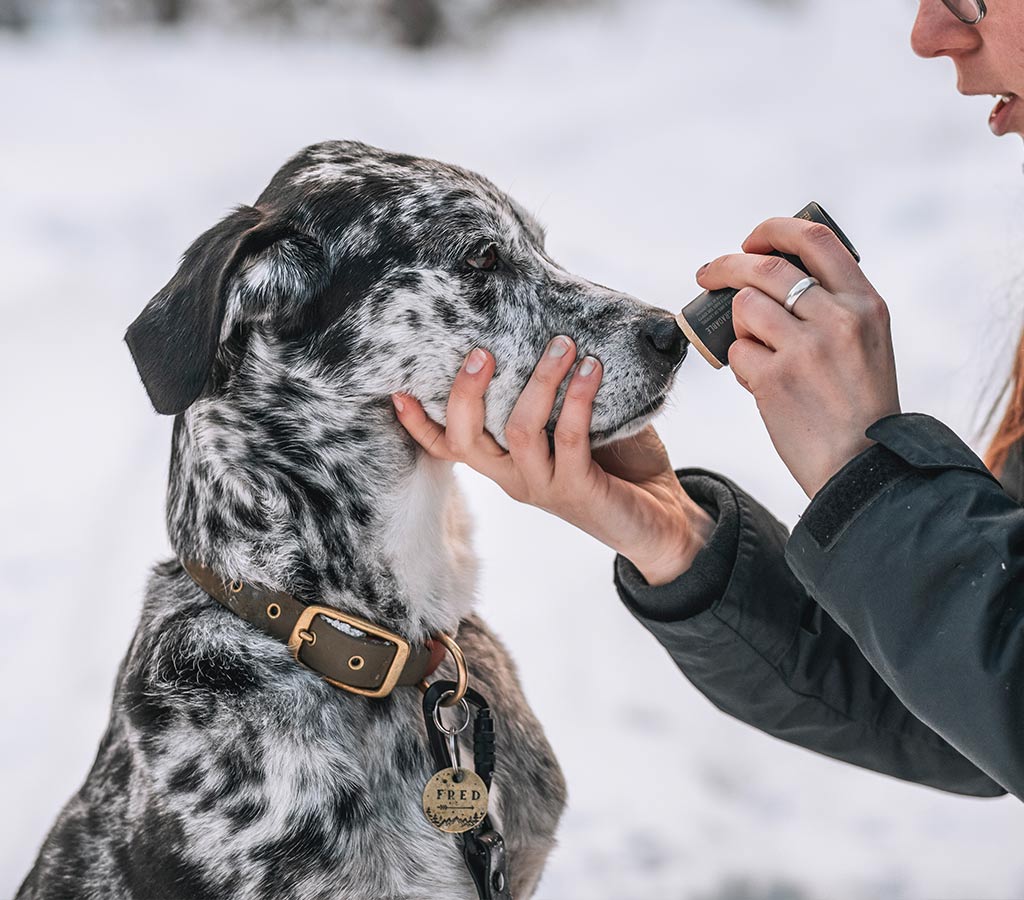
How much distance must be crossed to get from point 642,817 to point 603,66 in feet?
19.6


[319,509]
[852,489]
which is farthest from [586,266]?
[852,489]

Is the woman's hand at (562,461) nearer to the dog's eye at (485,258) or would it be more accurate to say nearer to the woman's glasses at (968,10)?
the dog's eye at (485,258)

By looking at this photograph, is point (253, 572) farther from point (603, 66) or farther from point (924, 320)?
point (603, 66)

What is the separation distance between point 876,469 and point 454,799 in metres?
0.84

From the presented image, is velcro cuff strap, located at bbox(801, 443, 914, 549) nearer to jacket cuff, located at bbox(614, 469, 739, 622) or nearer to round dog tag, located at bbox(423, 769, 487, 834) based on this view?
jacket cuff, located at bbox(614, 469, 739, 622)

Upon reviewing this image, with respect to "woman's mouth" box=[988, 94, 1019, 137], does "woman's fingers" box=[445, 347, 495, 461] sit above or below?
below

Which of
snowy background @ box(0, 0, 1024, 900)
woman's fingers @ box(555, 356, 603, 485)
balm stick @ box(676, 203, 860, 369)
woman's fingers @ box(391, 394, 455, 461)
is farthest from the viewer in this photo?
snowy background @ box(0, 0, 1024, 900)

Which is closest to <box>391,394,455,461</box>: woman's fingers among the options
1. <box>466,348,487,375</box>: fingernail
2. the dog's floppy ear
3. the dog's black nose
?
<box>466,348,487,375</box>: fingernail

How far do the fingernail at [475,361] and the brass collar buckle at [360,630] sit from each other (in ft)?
1.48

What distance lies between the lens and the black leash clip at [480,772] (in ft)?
5.85

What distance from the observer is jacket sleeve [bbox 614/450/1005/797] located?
2.02 metres

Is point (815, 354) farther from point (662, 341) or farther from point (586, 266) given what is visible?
point (586, 266)

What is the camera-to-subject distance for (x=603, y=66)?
7824 mm

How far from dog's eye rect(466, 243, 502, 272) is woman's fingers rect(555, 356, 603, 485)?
27cm
